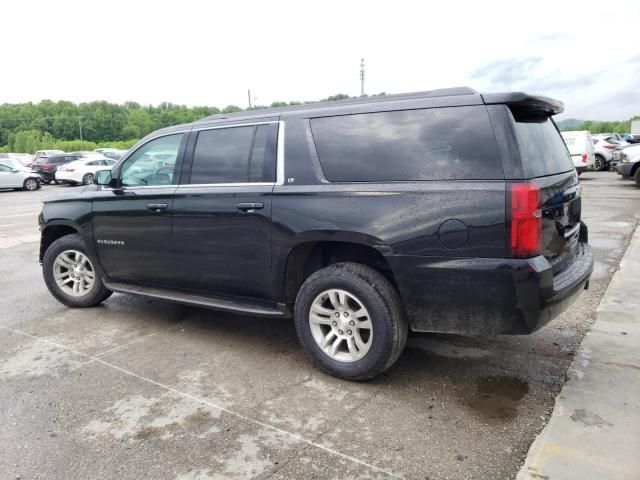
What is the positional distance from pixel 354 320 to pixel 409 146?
1197 millimetres

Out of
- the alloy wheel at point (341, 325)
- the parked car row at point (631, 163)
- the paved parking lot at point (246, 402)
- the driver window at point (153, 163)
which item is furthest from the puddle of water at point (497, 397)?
the parked car row at point (631, 163)

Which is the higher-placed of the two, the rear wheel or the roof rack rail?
the roof rack rail

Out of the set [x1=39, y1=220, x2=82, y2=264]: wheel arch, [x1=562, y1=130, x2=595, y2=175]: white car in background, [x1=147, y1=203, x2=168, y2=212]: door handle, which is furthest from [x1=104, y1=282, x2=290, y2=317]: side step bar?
[x1=562, y1=130, x2=595, y2=175]: white car in background

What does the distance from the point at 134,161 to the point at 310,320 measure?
237 centimetres

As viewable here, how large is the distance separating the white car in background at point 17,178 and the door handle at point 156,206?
22.6 meters

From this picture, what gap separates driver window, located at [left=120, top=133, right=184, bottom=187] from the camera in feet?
15.0

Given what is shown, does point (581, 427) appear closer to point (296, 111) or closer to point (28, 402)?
point (296, 111)

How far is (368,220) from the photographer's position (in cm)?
344

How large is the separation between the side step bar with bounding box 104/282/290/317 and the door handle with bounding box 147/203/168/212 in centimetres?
71

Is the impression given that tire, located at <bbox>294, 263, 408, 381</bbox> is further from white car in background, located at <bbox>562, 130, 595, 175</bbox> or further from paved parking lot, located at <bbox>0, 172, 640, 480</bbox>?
white car in background, located at <bbox>562, 130, 595, 175</bbox>

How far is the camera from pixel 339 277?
11.8ft

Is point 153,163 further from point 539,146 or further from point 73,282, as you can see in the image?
point 539,146

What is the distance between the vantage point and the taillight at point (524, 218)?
9.93ft

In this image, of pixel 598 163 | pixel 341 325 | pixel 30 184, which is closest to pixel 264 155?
pixel 341 325
